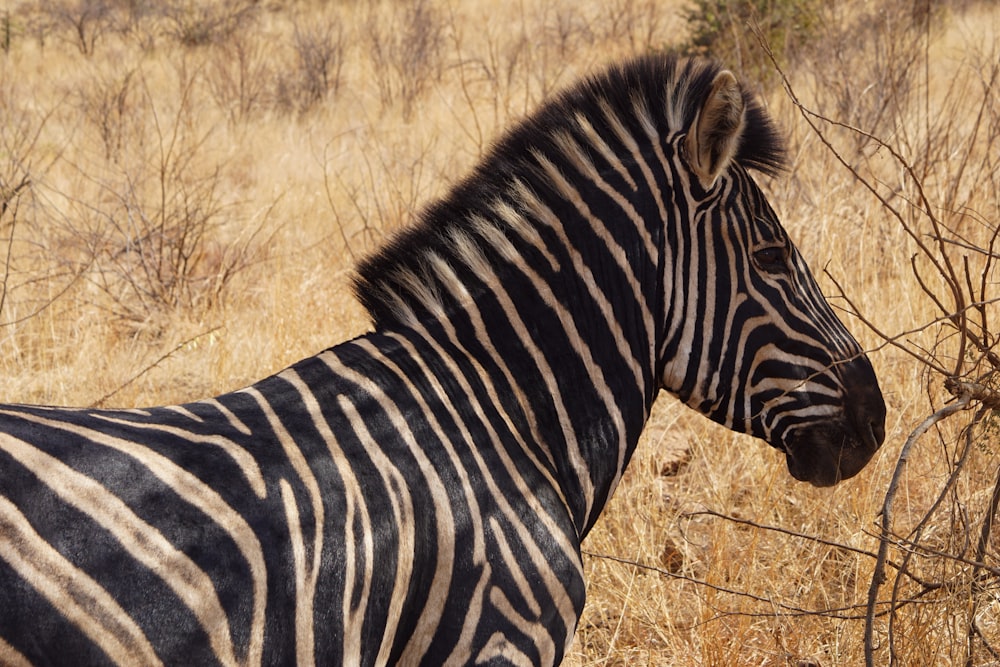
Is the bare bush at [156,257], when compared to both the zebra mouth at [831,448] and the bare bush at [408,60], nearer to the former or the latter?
the zebra mouth at [831,448]

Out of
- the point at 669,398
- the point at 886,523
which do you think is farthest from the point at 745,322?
the point at 669,398

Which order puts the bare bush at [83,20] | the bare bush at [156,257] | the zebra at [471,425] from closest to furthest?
1. the zebra at [471,425]
2. the bare bush at [156,257]
3. the bare bush at [83,20]

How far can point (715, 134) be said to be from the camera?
254cm

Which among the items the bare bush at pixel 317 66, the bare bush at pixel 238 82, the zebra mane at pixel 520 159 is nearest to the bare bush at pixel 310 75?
the bare bush at pixel 317 66

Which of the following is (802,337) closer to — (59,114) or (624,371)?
(624,371)

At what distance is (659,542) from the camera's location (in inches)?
158

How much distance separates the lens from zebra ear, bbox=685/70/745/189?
8.16 feet

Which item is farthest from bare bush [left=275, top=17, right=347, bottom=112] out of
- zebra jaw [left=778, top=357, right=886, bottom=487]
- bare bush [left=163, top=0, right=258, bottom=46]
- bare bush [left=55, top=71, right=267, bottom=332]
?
zebra jaw [left=778, top=357, right=886, bottom=487]

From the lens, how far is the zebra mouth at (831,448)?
8.66 feet

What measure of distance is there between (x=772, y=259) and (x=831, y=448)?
1.71 ft

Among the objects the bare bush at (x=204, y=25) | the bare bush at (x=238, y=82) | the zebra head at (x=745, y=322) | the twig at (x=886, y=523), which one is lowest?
the twig at (x=886, y=523)

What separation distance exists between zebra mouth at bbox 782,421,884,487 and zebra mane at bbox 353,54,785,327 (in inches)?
28.1

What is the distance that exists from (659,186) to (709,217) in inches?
5.9

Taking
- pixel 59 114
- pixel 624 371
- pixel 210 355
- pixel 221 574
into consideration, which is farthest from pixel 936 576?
pixel 59 114
